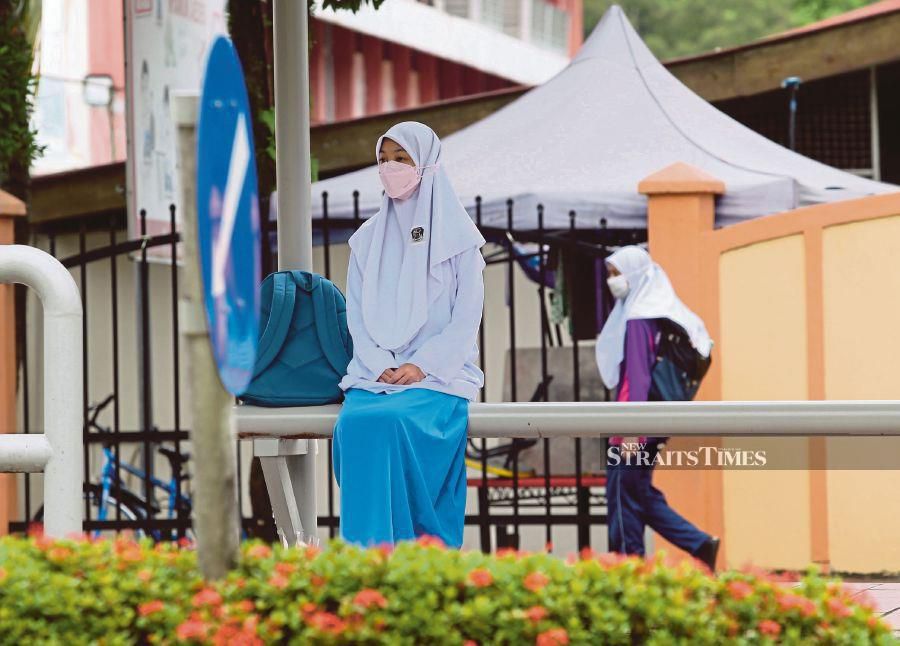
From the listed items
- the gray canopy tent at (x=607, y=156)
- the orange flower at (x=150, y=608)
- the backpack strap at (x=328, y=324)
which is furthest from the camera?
the gray canopy tent at (x=607, y=156)

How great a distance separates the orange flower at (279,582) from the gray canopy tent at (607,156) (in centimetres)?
677

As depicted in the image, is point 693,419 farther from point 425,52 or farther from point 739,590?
point 425,52

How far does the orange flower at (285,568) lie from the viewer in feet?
10.2

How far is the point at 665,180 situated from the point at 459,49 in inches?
906

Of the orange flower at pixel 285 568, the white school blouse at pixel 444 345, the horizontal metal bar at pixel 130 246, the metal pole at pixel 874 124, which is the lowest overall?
the orange flower at pixel 285 568

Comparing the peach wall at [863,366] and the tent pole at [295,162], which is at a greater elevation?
the tent pole at [295,162]

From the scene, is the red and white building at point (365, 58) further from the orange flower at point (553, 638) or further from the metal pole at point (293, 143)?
the orange flower at point (553, 638)

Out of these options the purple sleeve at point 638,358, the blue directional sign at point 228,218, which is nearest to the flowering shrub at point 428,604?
the blue directional sign at point 228,218

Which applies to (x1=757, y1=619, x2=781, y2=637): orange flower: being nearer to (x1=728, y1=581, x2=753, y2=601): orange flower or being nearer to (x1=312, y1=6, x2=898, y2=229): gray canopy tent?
(x1=728, y1=581, x2=753, y2=601): orange flower

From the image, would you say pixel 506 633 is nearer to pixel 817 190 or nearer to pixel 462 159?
pixel 817 190

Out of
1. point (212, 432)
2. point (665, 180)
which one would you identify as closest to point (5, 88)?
point (665, 180)

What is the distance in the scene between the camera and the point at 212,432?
3127mm

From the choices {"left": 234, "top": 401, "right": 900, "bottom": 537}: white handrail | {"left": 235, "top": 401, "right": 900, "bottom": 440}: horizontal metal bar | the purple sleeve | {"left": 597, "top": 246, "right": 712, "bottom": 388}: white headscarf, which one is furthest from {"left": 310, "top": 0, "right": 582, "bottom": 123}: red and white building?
{"left": 235, "top": 401, "right": 900, "bottom": 440}: horizontal metal bar

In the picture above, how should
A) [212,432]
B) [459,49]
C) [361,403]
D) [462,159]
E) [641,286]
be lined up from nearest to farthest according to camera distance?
[212,432] < [361,403] < [641,286] < [462,159] < [459,49]
